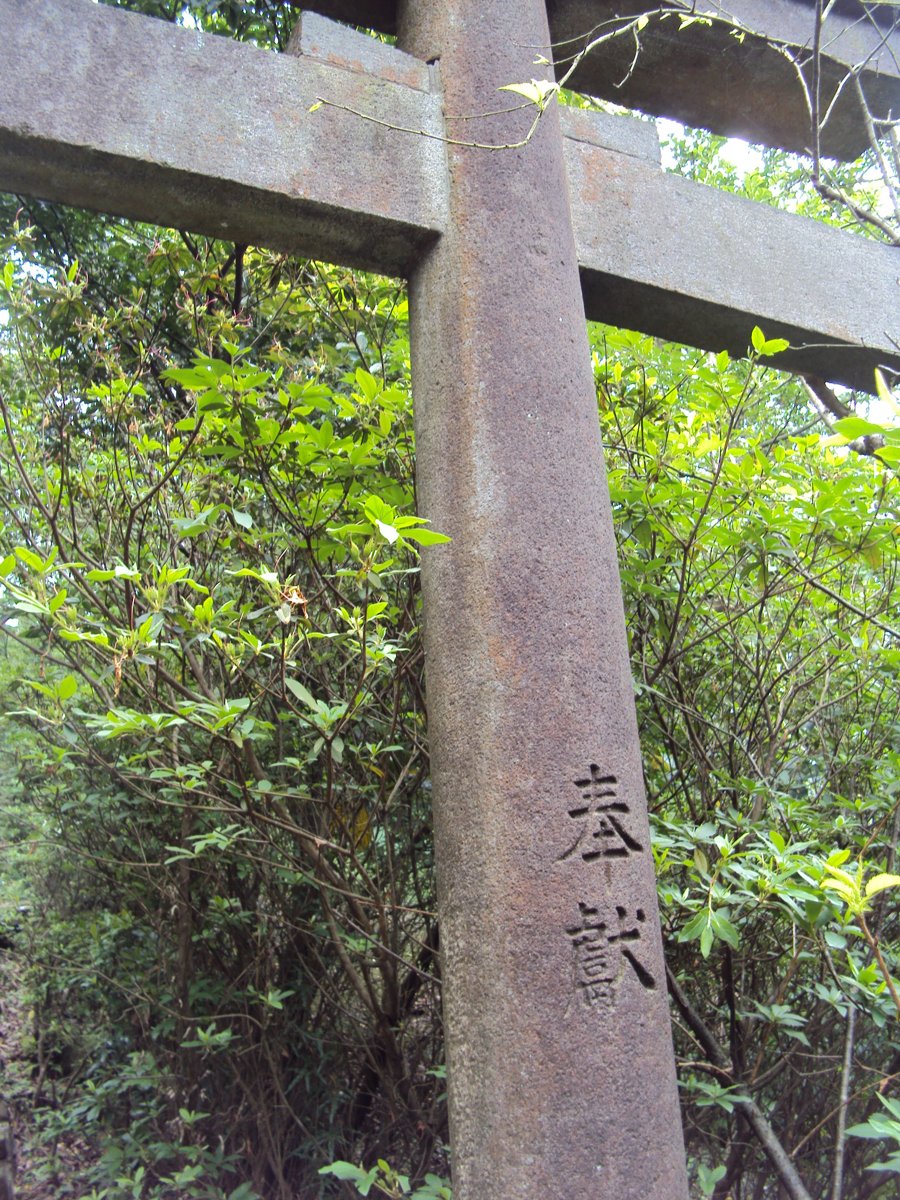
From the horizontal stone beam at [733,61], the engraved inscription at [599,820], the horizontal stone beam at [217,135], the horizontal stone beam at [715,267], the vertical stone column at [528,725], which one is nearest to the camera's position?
the vertical stone column at [528,725]

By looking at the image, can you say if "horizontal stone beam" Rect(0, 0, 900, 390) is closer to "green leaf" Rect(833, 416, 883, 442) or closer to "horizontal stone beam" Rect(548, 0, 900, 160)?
"horizontal stone beam" Rect(548, 0, 900, 160)

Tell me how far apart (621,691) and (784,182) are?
6.83 meters

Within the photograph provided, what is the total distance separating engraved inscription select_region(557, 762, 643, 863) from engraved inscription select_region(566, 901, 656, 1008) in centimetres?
8

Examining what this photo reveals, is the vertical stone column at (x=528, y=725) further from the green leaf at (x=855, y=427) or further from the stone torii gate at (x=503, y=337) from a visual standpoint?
the green leaf at (x=855, y=427)

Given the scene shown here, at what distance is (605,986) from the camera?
140 centimetres

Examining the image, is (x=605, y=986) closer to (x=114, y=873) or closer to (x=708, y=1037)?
(x=708, y=1037)

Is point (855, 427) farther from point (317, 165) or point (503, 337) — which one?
point (317, 165)

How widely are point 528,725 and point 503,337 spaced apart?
709 mm

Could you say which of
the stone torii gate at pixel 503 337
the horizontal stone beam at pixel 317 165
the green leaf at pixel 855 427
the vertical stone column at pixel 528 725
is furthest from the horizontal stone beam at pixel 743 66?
the green leaf at pixel 855 427

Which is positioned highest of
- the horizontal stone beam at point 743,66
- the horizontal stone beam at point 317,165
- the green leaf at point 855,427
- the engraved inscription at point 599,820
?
the horizontal stone beam at point 743,66

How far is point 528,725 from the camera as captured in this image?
1479mm

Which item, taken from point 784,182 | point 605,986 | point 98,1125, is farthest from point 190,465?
point 784,182

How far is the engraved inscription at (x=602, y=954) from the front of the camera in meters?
1.39

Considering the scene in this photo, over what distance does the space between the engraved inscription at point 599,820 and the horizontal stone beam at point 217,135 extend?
109 cm
